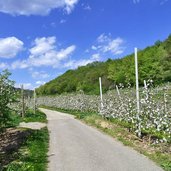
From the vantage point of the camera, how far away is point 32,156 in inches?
534

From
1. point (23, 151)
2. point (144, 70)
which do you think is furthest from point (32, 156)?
point (144, 70)

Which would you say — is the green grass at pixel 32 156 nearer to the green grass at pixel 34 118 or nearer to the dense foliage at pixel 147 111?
the dense foliage at pixel 147 111

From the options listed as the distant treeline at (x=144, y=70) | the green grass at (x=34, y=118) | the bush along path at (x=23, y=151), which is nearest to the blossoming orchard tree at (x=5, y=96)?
the bush along path at (x=23, y=151)

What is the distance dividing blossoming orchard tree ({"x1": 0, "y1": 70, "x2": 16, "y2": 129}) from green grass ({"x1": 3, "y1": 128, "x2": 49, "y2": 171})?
1.46 meters

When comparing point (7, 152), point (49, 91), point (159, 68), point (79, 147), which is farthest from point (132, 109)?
point (49, 91)

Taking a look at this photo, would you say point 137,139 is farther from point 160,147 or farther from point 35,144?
point 35,144

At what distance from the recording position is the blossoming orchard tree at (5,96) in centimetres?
1448

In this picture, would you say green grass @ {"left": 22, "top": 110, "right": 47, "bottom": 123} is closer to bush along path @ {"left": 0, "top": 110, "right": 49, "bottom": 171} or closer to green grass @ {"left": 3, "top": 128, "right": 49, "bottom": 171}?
bush along path @ {"left": 0, "top": 110, "right": 49, "bottom": 171}

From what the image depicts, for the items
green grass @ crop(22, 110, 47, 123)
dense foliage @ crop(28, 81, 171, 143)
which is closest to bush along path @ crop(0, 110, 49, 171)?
dense foliage @ crop(28, 81, 171, 143)

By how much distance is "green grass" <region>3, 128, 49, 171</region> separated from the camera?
11.0 metres

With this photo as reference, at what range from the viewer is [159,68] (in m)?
54.6

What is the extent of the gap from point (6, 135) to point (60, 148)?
571cm

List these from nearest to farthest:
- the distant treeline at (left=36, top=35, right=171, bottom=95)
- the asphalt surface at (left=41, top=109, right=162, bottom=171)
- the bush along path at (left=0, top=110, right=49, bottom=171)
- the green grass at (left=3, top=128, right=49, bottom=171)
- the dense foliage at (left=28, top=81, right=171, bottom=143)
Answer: the green grass at (left=3, top=128, right=49, bottom=171) < the asphalt surface at (left=41, top=109, right=162, bottom=171) < the bush along path at (left=0, top=110, right=49, bottom=171) < the dense foliage at (left=28, top=81, right=171, bottom=143) < the distant treeline at (left=36, top=35, right=171, bottom=95)

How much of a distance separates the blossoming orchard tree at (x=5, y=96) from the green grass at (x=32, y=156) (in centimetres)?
146
